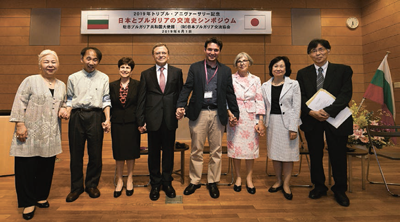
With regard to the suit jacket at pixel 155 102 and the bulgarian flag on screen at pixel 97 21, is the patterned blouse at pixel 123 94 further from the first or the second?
the bulgarian flag on screen at pixel 97 21

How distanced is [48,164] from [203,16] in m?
5.16

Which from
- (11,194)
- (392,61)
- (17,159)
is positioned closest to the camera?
(17,159)

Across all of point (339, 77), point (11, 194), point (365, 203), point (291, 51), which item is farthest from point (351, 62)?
point (11, 194)

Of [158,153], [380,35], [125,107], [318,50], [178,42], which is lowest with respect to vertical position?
[158,153]

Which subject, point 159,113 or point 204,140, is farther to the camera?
point 204,140

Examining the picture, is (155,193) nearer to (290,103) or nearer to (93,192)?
(93,192)

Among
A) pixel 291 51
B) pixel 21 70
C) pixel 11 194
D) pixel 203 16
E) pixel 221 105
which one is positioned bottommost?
pixel 11 194

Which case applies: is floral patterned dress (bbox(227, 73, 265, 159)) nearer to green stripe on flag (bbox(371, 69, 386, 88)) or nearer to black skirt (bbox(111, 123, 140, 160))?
black skirt (bbox(111, 123, 140, 160))

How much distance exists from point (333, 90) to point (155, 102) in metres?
1.98

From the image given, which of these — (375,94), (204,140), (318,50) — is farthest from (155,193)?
(375,94)

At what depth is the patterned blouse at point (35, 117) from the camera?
2.02 meters

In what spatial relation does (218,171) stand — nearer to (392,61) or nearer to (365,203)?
(365,203)

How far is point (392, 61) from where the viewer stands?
548 cm

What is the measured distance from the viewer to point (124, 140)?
2.52 meters
